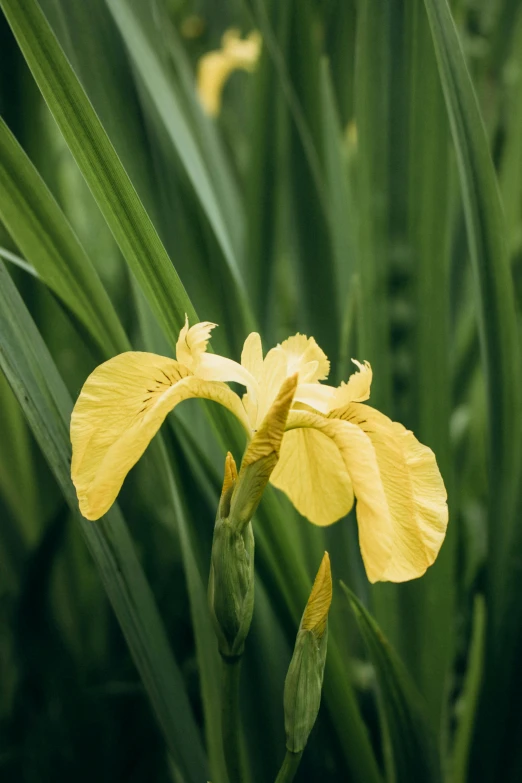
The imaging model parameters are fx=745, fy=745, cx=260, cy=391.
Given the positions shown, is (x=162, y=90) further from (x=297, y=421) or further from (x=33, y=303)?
(x=297, y=421)

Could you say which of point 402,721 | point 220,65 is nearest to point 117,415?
point 402,721

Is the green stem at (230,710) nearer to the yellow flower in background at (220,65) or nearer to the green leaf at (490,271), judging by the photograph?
the green leaf at (490,271)

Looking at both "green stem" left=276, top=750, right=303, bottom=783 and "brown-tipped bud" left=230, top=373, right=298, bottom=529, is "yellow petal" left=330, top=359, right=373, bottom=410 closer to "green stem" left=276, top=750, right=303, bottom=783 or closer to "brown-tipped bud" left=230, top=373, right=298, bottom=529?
"brown-tipped bud" left=230, top=373, right=298, bottom=529

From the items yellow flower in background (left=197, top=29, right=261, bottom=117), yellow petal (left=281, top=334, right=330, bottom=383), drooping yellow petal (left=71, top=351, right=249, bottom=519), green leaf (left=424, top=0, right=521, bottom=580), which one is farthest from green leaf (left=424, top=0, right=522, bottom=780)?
yellow flower in background (left=197, top=29, right=261, bottom=117)

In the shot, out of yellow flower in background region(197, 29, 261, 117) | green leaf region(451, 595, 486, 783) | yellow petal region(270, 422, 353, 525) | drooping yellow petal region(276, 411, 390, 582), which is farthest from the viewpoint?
yellow flower in background region(197, 29, 261, 117)

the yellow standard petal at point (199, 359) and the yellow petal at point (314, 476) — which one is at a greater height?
the yellow standard petal at point (199, 359)

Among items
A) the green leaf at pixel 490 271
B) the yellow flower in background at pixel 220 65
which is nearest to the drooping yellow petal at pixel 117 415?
the green leaf at pixel 490 271

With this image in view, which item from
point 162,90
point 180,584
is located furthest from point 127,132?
point 180,584
